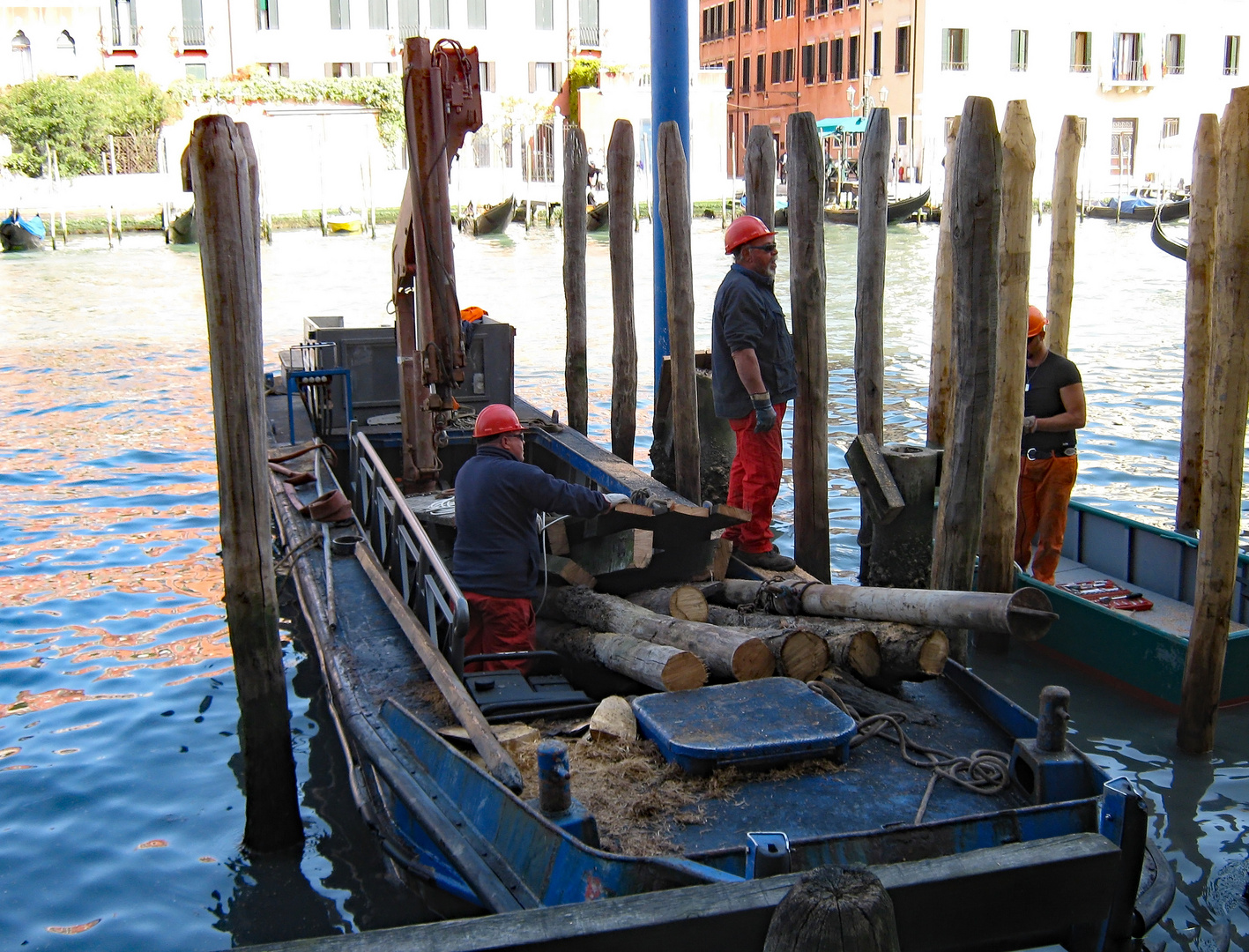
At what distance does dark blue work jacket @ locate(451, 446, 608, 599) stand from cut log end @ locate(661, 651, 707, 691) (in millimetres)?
1308

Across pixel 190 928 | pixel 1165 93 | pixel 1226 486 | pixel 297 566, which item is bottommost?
pixel 190 928

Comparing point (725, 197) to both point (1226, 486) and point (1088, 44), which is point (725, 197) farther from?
point (1226, 486)

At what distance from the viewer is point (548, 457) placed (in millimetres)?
10375

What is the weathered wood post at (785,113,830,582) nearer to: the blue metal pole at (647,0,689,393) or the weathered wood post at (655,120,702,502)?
the weathered wood post at (655,120,702,502)

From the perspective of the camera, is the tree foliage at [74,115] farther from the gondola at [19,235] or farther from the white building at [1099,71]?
the white building at [1099,71]

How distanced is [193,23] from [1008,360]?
5192 cm

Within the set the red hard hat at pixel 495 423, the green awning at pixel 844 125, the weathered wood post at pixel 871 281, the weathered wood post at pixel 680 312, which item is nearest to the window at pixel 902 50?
the green awning at pixel 844 125

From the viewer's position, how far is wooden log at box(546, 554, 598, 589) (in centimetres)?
709

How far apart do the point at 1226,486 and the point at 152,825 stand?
18.9ft

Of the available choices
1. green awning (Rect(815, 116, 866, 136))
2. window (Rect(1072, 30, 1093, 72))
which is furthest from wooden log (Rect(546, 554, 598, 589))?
window (Rect(1072, 30, 1093, 72))

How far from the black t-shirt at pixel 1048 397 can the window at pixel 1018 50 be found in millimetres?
46801

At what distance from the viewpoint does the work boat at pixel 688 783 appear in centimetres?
338

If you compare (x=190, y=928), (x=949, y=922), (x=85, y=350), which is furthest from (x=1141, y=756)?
(x=85, y=350)

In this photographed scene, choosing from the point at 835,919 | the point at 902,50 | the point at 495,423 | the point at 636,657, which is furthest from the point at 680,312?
the point at 902,50
